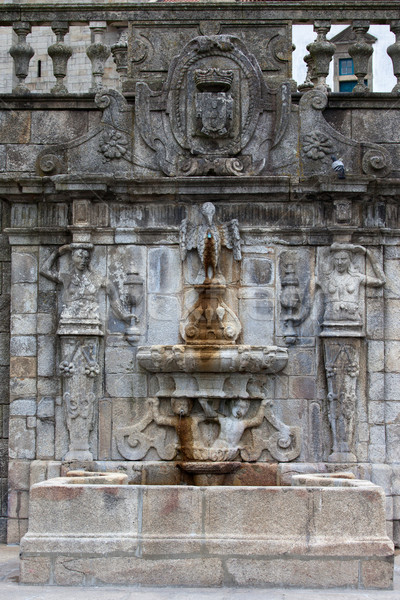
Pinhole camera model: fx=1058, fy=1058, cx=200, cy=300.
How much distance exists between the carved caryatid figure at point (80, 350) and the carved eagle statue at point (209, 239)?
1.12 metres

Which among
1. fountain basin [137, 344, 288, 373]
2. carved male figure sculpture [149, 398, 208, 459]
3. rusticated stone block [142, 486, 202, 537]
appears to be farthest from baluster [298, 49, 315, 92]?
rusticated stone block [142, 486, 202, 537]

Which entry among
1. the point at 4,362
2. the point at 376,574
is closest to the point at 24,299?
the point at 4,362

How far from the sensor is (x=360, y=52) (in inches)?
531

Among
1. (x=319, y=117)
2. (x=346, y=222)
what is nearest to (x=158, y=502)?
(x=346, y=222)

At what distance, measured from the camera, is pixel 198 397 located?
42.4ft

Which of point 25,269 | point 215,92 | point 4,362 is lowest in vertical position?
point 4,362

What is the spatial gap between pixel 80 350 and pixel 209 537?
3.52 m

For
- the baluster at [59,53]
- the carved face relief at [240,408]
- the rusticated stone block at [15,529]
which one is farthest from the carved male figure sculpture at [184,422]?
the baluster at [59,53]

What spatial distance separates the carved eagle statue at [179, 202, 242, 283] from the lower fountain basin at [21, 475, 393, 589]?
340 cm

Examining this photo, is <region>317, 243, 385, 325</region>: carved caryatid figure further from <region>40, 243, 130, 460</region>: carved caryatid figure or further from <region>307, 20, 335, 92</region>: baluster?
<region>40, 243, 130, 460</region>: carved caryatid figure

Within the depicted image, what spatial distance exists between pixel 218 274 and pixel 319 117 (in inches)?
92.9

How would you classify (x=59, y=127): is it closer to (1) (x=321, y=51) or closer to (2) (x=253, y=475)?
(1) (x=321, y=51)

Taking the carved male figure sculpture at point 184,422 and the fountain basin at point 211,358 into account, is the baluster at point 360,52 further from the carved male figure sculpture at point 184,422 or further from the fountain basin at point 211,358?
the carved male figure sculpture at point 184,422

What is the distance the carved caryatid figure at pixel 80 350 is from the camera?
13016 millimetres
